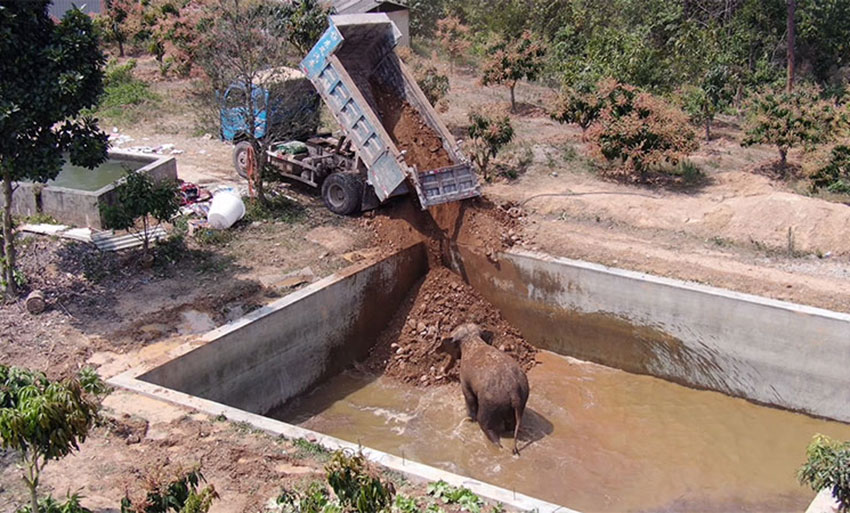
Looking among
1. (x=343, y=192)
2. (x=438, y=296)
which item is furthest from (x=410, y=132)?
(x=438, y=296)

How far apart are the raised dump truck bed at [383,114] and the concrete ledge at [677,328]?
1.52 m

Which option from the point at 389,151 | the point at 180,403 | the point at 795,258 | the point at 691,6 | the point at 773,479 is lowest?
the point at 773,479

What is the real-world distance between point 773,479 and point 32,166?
1090 cm

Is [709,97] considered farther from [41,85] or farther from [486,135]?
[41,85]

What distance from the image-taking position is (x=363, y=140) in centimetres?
1423

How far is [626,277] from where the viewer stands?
1299 centimetres

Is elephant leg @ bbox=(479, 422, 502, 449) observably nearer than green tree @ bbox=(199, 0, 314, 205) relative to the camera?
Yes

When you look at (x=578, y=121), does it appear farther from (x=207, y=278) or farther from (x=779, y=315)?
(x=207, y=278)

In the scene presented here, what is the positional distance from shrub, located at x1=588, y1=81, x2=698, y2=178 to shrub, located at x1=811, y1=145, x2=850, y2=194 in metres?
2.39

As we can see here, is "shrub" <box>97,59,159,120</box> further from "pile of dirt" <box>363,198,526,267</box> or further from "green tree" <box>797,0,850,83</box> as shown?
"green tree" <box>797,0,850,83</box>

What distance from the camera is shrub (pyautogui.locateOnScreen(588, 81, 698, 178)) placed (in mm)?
15936

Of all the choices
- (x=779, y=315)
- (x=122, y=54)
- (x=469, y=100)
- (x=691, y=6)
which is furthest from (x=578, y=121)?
(x=122, y=54)

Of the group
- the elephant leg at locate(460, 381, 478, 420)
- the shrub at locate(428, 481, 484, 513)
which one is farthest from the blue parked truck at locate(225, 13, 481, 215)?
the shrub at locate(428, 481, 484, 513)

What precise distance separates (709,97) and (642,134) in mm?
3504
